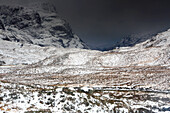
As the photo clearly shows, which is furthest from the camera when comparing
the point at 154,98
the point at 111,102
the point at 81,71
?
the point at 81,71

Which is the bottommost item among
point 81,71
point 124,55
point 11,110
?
point 11,110

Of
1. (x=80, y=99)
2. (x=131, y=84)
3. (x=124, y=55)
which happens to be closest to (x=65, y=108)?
(x=80, y=99)

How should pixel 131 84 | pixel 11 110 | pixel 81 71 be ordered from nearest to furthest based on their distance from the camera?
1. pixel 11 110
2. pixel 131 84
3. pixel 81 71

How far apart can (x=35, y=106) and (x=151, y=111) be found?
10.1 m

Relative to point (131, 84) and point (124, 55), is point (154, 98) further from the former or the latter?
point (124, 55)

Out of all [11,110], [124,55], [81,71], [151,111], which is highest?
[124,55]

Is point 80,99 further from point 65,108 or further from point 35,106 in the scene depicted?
point 35,106

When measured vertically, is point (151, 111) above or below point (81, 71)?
below

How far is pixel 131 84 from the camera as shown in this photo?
27.5m

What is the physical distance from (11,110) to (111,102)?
8.96 meters

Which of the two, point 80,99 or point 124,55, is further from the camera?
point 124,55

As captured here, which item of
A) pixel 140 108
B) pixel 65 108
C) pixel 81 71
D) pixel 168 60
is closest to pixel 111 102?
pixel 140 108

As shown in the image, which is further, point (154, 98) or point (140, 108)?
point (154, 98)

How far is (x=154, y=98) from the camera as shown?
19.2 meters
